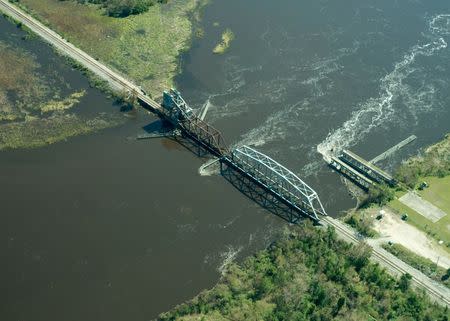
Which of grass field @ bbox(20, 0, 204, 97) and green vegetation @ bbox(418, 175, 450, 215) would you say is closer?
green vegetation @ bbox(418, 175, 450, 215)

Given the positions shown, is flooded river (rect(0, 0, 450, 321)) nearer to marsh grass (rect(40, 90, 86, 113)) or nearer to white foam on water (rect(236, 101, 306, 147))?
white foam on water (rect(236, 101, 306, 147))

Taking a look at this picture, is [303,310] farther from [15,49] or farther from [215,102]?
[15,49]

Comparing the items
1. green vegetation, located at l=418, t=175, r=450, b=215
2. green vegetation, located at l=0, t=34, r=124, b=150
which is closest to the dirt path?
green vegetation, located at l=418, t=175, r=450, b=215

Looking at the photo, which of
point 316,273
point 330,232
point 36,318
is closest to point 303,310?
point 316,273

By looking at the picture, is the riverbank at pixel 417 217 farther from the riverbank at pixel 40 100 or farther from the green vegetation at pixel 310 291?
the riverbank at pixel 40 100

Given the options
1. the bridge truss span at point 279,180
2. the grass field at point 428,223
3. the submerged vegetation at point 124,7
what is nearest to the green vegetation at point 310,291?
the bridge truss span at point 279,180

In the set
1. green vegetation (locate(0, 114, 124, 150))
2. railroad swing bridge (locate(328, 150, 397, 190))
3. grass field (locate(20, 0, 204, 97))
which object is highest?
railroad swing bridge (locate(328, 150, 397, 190))

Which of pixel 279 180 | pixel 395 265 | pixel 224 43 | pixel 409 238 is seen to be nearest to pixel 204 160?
pixel 279 180
